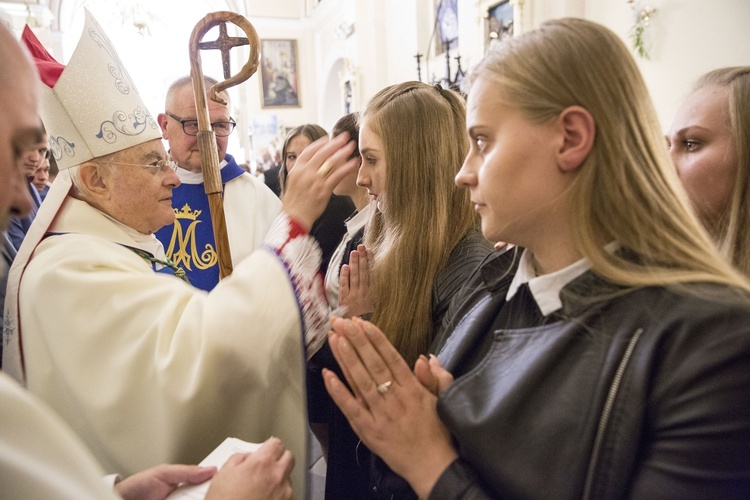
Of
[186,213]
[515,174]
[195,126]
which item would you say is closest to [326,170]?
[515,174]

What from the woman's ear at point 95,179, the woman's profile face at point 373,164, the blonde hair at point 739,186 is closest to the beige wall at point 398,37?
the blonde hair at point 739,186

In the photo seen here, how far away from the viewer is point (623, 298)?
97cm

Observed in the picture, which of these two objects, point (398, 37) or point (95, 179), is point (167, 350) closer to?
point (95, 179)

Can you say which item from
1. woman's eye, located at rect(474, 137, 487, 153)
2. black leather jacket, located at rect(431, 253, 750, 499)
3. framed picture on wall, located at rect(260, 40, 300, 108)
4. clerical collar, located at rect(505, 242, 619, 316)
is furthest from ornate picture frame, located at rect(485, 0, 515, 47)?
framed picture on wall, located at rect(260, 40, 300, 108)

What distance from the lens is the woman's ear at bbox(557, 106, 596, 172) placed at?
103cm

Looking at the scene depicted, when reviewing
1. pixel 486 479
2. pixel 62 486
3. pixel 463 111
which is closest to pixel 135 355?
pixel 62 486

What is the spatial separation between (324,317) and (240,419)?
352 mm

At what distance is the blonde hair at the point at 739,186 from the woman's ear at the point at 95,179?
1.85 meters

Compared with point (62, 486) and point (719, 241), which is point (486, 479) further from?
point (719, 241)

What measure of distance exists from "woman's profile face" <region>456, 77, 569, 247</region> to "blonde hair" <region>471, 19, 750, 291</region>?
0.10 ft

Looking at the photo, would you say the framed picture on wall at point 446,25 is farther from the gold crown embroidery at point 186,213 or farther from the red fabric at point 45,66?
the red fabric at point 45,66

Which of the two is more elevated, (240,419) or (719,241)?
(719,241)

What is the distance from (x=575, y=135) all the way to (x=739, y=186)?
75 cm

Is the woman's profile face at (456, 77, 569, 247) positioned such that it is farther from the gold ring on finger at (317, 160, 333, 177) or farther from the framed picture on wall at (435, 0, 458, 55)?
the framed picture on wall at (435, 0, 458, 55)
